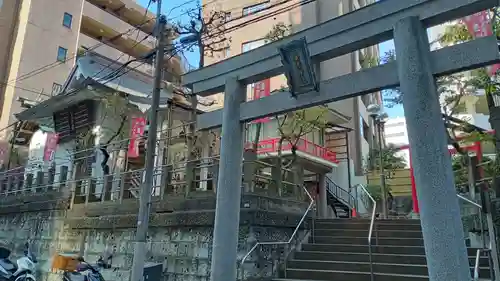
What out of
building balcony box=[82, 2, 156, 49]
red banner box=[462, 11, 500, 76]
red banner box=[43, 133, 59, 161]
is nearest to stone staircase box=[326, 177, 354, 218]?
red banner box=[462, 11, 500, 76]

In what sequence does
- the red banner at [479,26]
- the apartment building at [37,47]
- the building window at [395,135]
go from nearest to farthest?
the red banner at [479,26], the apartment building at [37,47], the building window at [395,135]

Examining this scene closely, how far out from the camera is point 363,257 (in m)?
8.87

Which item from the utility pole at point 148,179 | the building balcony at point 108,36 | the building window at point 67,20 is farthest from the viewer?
the building balcony at point 108,36

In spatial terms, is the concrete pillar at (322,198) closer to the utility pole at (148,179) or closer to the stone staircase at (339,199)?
the stone staircase at (339,199)

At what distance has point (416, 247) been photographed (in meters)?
8.81

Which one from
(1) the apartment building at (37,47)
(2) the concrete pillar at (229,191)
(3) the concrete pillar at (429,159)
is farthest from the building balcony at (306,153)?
→ (3) the concrete pillar at (429,159)

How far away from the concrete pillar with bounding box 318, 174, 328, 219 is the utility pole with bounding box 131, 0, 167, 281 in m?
11.9

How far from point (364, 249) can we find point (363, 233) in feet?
2.98

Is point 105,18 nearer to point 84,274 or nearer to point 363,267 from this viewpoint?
point 84,274

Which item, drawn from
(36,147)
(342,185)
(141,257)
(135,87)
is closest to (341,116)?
(342,185)

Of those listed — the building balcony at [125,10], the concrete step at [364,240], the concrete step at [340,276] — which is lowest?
the concrete step at [340,276]

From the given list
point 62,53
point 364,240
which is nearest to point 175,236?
point 364,240

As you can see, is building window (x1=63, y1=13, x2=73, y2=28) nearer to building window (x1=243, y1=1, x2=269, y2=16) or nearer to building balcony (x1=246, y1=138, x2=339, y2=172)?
building window (x1=243, y1=1, x2=269, y2=16)

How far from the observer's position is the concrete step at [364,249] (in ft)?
28.9
